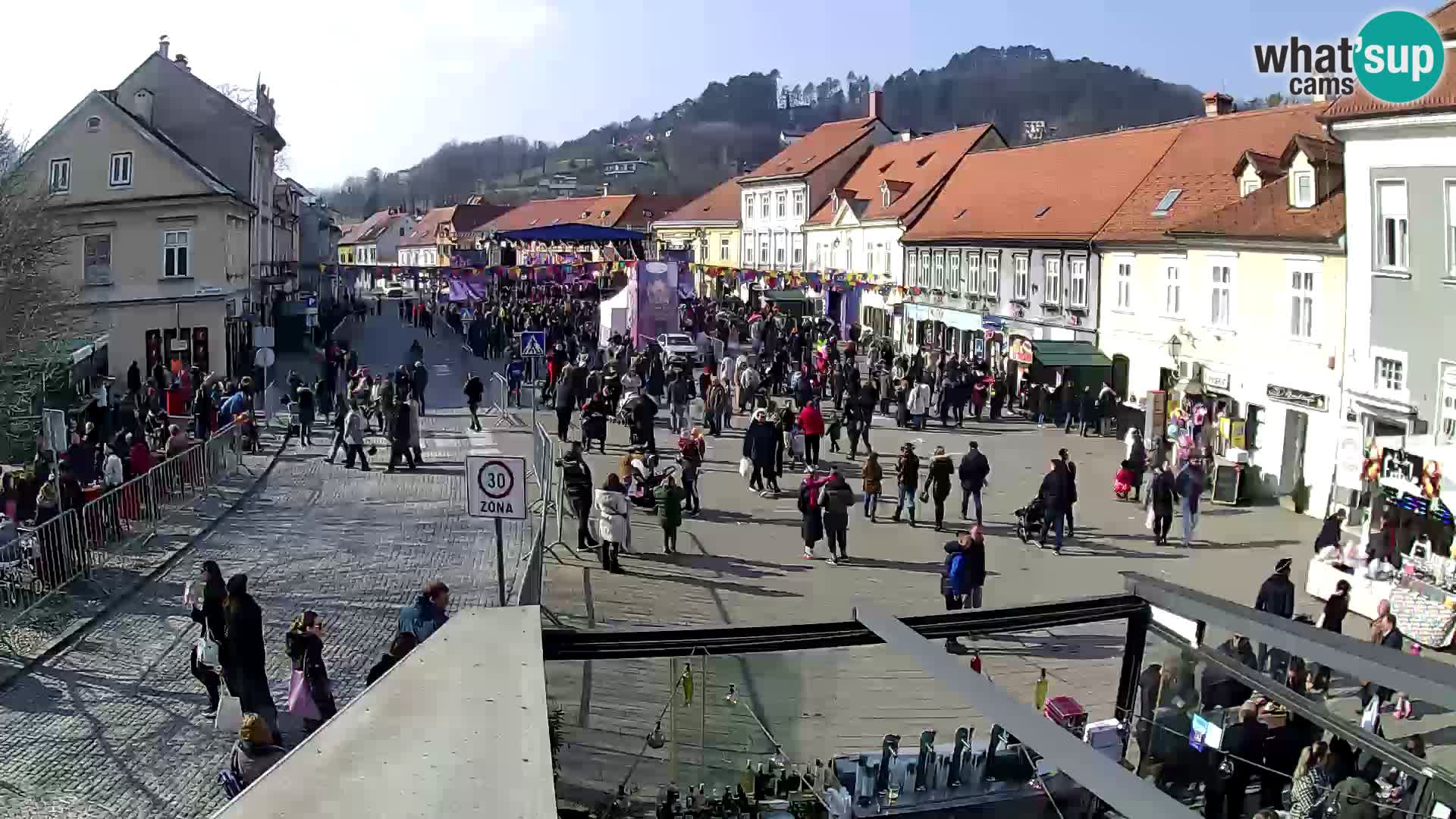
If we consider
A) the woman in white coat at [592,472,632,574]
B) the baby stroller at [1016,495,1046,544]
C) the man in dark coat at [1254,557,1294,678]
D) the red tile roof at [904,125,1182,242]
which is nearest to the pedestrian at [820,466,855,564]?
the woman in white coat at [592,472,632,574]

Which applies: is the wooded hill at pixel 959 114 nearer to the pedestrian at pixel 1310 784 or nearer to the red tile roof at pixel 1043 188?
the red tile roof at pixel 1043 188

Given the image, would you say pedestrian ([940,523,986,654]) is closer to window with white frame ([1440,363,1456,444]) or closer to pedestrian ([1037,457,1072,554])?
pedestrian ([1037,457,1072,554])

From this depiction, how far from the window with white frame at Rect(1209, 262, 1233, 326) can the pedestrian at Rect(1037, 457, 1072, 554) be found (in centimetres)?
977

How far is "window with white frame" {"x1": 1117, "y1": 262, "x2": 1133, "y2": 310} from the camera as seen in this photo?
106ft

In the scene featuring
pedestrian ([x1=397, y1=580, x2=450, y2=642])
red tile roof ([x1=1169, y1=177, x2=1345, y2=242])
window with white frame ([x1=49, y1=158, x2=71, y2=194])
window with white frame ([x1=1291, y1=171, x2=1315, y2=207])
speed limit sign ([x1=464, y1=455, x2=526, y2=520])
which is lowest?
pedestrian ([x1=397, y1=580, x2=450, y2=642])

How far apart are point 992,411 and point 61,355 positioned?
70.6 ft

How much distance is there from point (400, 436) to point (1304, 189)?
17.6 m

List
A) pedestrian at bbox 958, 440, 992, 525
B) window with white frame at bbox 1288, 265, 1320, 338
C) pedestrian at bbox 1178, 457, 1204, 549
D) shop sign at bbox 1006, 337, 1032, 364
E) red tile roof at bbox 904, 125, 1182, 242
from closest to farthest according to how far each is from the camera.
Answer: pedestrian at bbox 1178, 457, 1204, 549
pedestrian at bbox 958, 440, 992, 525
window with white frame at bbox 1288, 265, 1320, 338
shop sign at bbox 1006, 337, 1032, 364
red tile roof at bbox 904, 125, 1182, 242

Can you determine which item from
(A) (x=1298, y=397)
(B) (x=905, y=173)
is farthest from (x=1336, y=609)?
(B) (x=905, y=173)

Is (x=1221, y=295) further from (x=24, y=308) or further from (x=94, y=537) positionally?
(x=24, y=308)

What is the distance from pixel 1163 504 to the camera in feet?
63.2

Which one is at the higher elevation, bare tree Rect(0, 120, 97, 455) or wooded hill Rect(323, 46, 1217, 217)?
wooded hill Rect(323, 46, 1217, 217)

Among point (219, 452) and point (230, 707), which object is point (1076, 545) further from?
point (219, 452)

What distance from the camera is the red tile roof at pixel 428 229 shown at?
5492 inches
